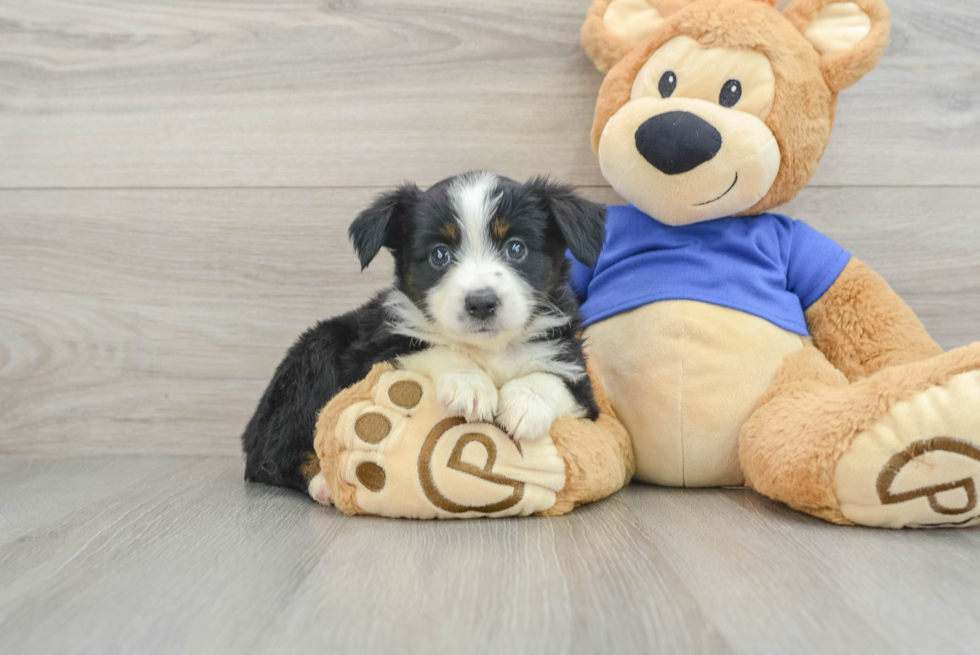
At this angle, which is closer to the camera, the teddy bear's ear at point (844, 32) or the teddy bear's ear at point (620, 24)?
the teddy bear's ear at point (844, 32)

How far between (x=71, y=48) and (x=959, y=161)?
268cm

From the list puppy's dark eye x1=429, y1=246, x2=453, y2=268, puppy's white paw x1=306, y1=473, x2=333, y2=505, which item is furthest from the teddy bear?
puppy's dark eye x1=429, y1=246, x2=453, y2=268

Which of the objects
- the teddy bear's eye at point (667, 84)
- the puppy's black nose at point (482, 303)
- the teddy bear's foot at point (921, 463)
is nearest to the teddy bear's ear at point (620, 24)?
the teddy bear's eye at point (667, 84)

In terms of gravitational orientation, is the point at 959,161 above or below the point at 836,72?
below

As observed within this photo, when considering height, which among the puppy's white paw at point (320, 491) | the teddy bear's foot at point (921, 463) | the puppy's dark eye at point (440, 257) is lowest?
the puppy's white paw at point (320, 491)

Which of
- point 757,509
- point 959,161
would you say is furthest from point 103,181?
point 959,161

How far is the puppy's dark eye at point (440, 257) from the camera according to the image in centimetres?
148

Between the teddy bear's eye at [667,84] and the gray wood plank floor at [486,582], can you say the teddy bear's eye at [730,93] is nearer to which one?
the teddy bear's eye at [667,84]

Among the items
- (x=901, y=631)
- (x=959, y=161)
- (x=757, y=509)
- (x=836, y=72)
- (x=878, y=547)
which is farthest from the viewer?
(x=959, y=161)

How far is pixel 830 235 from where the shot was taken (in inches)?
80.4

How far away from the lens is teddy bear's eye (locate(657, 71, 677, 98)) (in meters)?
1.59

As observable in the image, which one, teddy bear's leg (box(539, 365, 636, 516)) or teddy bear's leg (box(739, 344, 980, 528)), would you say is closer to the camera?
teddy bear's leg (box(739, 344, 980, 528))

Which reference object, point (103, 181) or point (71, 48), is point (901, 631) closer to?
point (103, 181)

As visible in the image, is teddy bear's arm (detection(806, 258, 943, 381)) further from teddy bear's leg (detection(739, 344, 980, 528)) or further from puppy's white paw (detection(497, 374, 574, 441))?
puppy's white paw (detection(497, 374, 574, 441))
